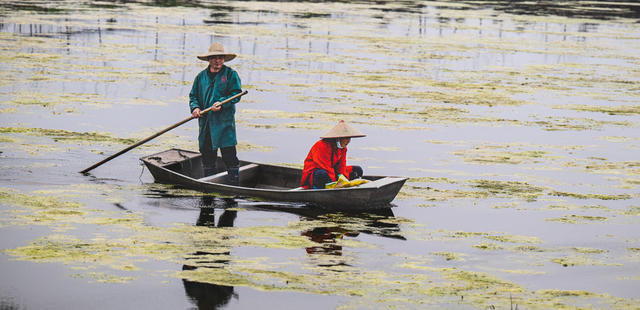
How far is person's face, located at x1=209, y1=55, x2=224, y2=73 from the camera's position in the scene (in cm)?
918

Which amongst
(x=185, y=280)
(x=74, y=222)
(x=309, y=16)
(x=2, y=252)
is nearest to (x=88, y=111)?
(x=74, y=222)

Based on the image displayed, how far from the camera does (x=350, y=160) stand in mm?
11836

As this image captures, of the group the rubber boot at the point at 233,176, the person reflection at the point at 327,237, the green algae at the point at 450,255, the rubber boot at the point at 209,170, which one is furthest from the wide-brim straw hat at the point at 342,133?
the rubber boot at the point at 209,170

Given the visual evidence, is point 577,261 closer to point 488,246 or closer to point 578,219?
point 488,246

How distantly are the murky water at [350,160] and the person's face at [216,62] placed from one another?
1404mm

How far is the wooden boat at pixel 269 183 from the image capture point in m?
8.91

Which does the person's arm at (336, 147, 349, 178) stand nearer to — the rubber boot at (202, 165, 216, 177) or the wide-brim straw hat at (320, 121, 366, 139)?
the wide-brim straw hat at (320, 121, 366, 139)

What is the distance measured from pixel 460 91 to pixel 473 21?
20.9 m

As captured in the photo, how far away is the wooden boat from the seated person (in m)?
0.21

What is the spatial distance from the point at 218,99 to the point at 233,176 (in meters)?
0.98

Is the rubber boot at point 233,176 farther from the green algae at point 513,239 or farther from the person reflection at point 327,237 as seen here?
the green algae at point 513,239

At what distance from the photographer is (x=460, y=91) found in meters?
18.3

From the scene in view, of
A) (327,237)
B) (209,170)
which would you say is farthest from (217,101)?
(327,237)

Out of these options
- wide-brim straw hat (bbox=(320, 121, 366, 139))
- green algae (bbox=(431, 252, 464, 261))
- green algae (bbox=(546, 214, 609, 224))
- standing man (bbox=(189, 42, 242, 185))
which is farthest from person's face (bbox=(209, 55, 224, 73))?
green algae (bbox=(546, 214, 609, 224))
